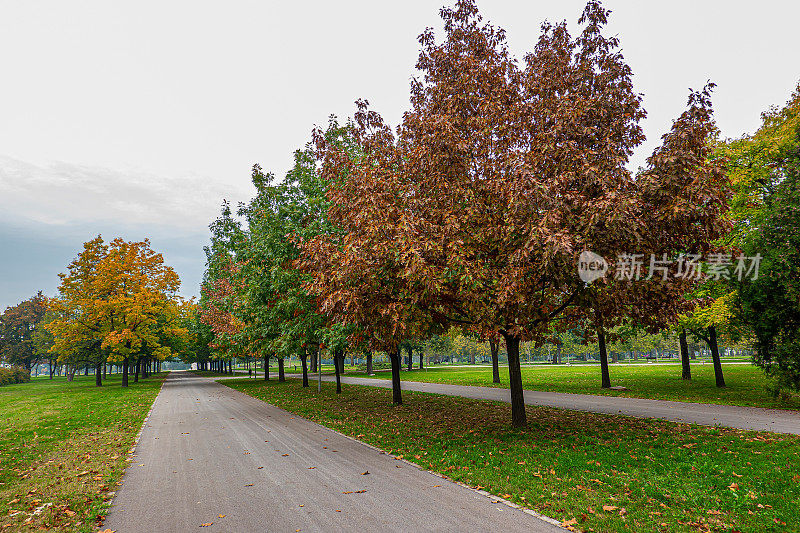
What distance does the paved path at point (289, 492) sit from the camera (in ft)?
17.1

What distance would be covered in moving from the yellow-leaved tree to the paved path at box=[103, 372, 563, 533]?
905 inches

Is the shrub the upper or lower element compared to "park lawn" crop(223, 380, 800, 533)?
Answer: lower

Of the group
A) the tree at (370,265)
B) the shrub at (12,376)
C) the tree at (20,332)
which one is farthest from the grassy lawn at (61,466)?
the tree at (20,332)

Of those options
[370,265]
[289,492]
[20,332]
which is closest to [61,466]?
[289,492]

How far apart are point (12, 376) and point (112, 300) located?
39.0 m

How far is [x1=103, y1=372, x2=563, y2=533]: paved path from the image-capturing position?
17.1ft

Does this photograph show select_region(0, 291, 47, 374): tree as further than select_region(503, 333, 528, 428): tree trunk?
Yes

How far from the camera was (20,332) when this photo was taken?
68.6 m

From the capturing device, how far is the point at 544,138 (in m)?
8.62

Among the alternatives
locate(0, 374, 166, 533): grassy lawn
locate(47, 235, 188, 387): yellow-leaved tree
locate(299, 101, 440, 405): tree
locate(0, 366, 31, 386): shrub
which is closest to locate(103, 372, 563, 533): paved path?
locate(0, 374, 166, 533): grassy lawn

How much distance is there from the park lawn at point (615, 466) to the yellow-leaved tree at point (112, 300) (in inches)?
956

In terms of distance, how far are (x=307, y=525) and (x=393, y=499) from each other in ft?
4.41

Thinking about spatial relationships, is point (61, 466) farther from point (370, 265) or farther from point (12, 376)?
point (12, 376)

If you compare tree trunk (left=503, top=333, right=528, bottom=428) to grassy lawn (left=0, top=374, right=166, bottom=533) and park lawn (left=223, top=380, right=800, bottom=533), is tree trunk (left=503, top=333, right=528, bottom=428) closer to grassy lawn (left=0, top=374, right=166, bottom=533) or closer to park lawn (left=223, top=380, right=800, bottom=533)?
park lawn (left=223, top=380, right=800, bottom=533)
